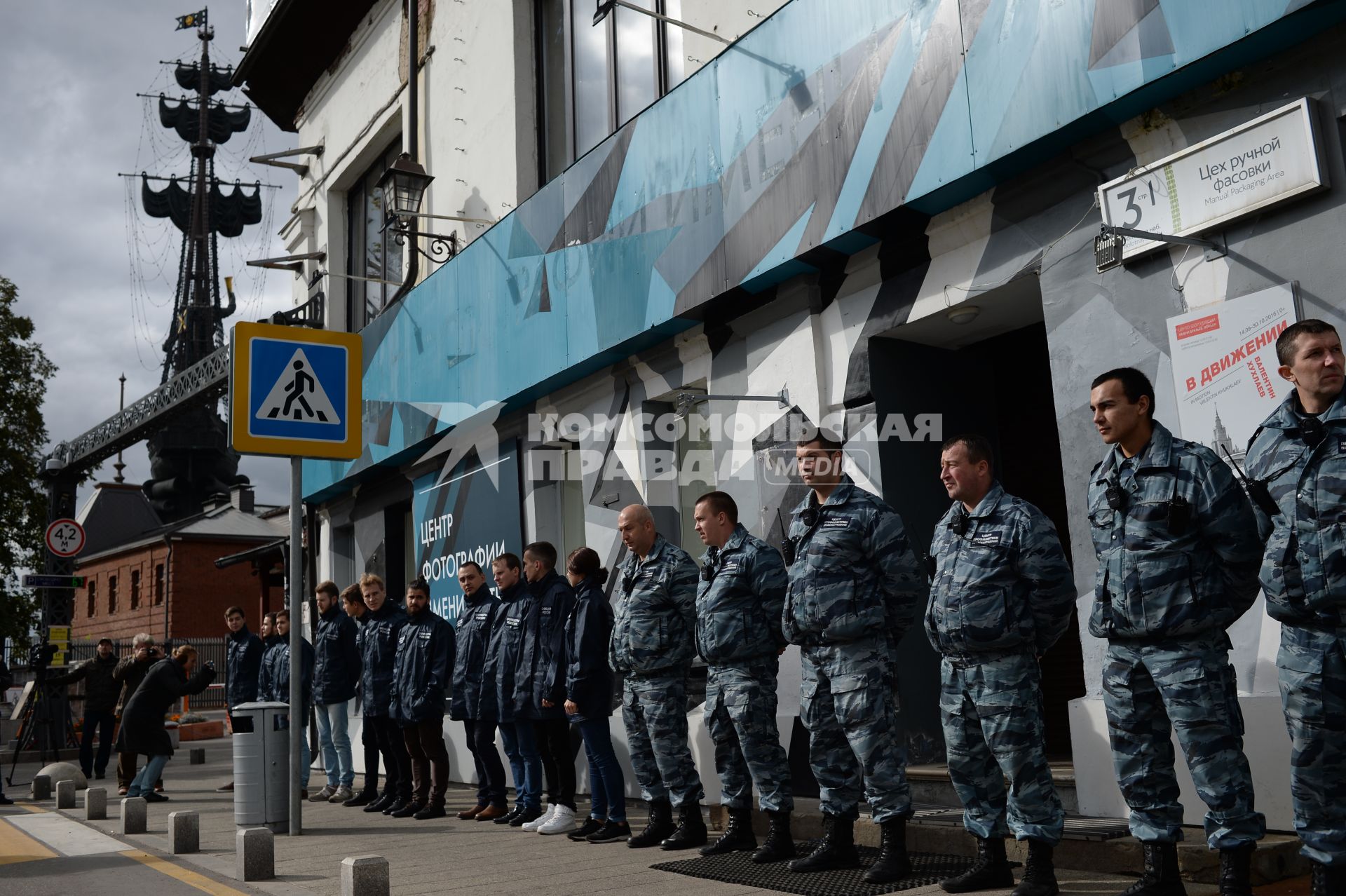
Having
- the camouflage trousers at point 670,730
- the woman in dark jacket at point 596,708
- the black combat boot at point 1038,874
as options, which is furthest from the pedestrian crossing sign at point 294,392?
the black combat boot at point 1038,874

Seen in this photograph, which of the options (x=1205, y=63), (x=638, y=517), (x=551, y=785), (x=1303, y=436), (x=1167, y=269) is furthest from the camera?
(x=551, y=785)

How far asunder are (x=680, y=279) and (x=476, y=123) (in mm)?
5632

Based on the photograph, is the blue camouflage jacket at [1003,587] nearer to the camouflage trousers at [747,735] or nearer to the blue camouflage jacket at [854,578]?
the blue camouflage jacket at [854,578]

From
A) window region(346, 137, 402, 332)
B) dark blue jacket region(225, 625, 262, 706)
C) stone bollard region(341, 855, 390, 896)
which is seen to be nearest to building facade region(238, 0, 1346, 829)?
window region(346, 137, 402, 332)

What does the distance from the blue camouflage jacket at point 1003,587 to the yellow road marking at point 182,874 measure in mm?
4216

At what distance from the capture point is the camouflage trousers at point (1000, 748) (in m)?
5.12

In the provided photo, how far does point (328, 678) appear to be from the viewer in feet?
38.0

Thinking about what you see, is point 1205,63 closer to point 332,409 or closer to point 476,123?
point 332,409

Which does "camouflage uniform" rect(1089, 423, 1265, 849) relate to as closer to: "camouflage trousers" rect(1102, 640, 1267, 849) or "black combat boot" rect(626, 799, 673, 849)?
"camouflage trousers" rect(1102, 640, 1267, 849)

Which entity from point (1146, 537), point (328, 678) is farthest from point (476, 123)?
point (1146, 537)

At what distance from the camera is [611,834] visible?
8086mm

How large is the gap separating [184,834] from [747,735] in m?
4.54

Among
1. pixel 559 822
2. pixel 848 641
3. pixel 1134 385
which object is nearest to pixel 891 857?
pixel 848 641

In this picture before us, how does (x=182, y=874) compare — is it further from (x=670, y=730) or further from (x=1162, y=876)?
(x=1162, y=876)
